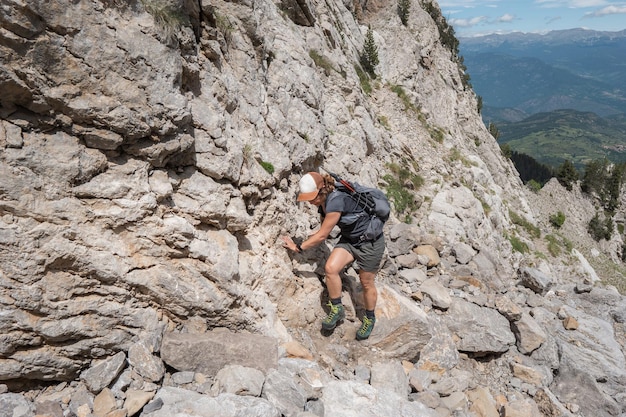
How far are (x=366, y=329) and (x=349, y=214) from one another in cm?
211

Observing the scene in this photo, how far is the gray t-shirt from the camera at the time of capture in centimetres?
622

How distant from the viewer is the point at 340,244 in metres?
6.86

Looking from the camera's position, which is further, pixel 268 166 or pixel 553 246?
pixel 553 246

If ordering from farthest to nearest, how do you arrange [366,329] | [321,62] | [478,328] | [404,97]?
[404,97], [321,62], [478,328], [366,329]

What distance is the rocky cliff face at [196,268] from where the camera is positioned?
403cm

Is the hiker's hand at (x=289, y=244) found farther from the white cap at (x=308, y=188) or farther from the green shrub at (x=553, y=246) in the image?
the green shrub at (x=553, y=246)

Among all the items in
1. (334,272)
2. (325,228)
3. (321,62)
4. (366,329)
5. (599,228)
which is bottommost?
(599,228)

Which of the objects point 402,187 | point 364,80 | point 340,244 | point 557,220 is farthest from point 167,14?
point 557,220

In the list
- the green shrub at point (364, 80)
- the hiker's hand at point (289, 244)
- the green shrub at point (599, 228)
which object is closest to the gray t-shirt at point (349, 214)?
the hiker's hand at point (289, 244)

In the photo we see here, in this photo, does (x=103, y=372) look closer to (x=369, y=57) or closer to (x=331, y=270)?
(x=331, y=270)

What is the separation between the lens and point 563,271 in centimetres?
2280

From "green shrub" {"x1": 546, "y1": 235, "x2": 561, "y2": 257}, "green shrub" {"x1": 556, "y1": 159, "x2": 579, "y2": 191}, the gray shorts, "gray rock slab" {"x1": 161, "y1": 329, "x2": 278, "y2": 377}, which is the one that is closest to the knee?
the gray shorts

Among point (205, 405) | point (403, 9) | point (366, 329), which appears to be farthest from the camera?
point (403, 9)

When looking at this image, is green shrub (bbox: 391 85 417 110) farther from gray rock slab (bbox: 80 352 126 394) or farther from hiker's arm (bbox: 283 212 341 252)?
gray rock slab (bbox: 80 352 126 394)
